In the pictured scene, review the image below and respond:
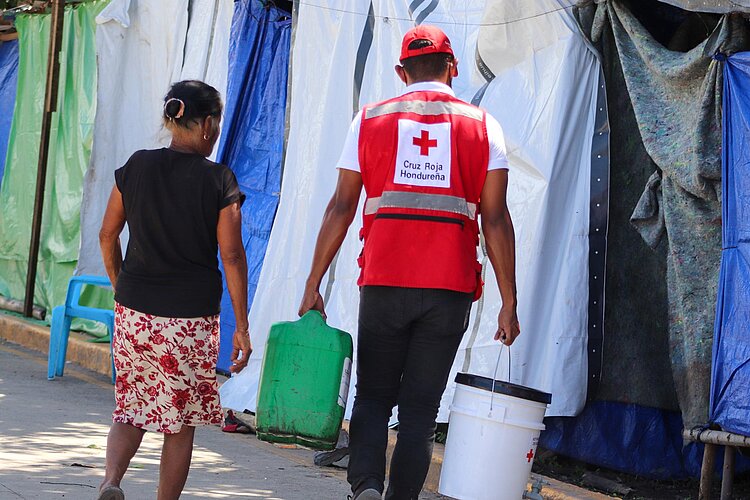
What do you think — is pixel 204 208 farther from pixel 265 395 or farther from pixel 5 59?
pixel 5 59

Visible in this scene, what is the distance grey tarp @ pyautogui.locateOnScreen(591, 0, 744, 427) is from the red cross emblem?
136 cm

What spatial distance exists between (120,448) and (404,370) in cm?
104

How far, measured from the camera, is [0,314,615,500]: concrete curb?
5398 mm

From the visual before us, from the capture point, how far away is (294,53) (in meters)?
7.83

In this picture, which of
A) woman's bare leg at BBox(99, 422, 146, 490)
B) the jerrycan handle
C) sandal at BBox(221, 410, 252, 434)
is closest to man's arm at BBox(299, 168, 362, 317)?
the jerrycan handle

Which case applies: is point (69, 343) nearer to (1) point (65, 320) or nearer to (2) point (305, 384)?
(1) point (65, 320)

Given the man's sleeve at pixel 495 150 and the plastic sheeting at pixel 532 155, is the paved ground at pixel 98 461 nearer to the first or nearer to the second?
the plastic sheeting at pixel 532 155

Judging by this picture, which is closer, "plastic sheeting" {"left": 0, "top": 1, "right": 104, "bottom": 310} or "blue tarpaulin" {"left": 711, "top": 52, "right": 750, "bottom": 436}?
"blue tarpaulin" {"left": 711, "top": 52, "right": 750, "bottom": 436}

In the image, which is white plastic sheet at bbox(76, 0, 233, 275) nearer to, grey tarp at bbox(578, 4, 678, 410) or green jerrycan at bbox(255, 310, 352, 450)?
grey tarp at bbox(578, 4, 678, 410)

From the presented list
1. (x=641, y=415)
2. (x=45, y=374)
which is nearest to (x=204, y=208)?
(x=641, y=415)

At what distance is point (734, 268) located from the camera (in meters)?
4.90

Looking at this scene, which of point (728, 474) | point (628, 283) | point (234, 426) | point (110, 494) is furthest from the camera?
point (234, 426)

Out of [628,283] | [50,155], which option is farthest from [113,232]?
[50,155]

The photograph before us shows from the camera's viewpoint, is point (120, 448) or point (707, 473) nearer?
point (120, 448)
